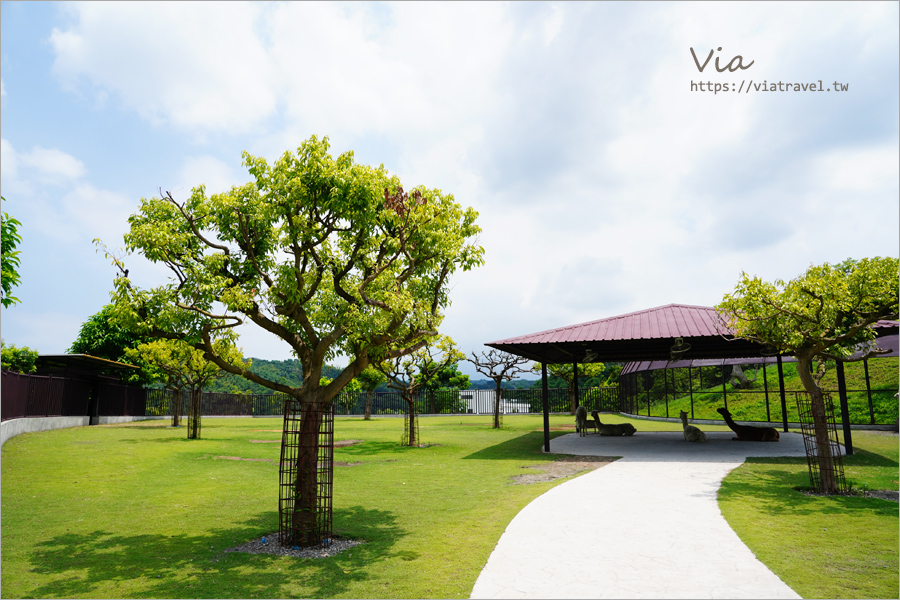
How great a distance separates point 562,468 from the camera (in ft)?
39.3

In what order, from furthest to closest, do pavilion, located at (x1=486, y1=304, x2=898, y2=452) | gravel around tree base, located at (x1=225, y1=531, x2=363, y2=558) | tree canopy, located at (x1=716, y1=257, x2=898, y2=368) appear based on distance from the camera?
pavilion, located at (x1=486, y1=304, x2=898, y2=452)
tree canopy, located at (x1=716, y1=257, x2=898, y2=368)
gravel around tree base, located at (x1=225, y1=531, x2=363, y2=558)

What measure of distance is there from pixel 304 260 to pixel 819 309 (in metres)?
→ 7.96

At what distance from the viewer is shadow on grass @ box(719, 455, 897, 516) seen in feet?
25.0

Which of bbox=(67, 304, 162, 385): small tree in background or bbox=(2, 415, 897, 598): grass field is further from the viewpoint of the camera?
bbox=(67, 304, 162, 385): small tree in background

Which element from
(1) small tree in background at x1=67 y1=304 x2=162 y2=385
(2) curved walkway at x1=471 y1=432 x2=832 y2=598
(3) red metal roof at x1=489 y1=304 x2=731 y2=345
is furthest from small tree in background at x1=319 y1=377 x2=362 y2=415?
(2) curved walkway at x1=471 y1=432 x2=832 y2=598

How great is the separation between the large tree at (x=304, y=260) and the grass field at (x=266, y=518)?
115 centimetres

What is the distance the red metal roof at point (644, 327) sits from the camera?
14.1 metres

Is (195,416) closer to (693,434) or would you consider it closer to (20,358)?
(20,358)

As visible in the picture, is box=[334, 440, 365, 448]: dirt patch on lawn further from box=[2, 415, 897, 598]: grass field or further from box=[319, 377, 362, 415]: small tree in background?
box=[319, 377, 362, 415]: small tree in background

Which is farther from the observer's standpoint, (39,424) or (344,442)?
(39,424)

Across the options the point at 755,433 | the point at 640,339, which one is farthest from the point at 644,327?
the point at 755,433

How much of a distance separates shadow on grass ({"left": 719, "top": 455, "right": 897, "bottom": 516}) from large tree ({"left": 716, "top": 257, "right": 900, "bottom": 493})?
54cm

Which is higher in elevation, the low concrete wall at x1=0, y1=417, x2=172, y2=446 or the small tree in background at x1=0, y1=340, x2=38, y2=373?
the small tree in background at x1=0, y1=340, x2=38, y2=373

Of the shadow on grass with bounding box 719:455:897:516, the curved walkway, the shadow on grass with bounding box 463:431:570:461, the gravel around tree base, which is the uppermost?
the curved walkway
